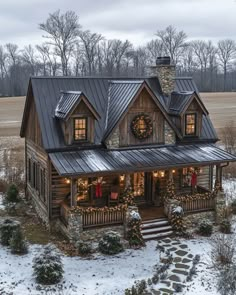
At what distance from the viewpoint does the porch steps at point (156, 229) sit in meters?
19.3

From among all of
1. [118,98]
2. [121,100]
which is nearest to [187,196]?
[121,100]

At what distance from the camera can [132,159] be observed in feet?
66.0

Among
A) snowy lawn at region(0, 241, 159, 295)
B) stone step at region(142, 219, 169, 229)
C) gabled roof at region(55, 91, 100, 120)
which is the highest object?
gabled roof at region(55, 91, 100, 120)

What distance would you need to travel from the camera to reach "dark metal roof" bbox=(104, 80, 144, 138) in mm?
20953

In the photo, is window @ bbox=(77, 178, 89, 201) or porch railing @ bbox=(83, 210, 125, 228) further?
window @ bbox=(77, 178, 89, 201)

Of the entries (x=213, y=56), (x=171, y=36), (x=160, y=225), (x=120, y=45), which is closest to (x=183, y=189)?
(x=160, y=225)

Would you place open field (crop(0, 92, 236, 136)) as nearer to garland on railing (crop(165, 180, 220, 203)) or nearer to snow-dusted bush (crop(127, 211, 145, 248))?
garland on railing (crop(165, 180, 220, 203))

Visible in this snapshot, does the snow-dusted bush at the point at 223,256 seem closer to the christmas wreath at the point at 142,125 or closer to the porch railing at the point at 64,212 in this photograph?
the porch railing at the point at 64,212

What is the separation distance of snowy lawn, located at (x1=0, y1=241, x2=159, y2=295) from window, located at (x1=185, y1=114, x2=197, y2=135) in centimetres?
744

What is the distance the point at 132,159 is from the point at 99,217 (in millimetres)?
3238

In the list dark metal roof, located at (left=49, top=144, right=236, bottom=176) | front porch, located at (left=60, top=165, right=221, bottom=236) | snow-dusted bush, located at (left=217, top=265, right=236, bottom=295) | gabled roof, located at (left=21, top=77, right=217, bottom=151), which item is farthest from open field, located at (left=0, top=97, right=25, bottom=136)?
snow-dusted bush, located at (left=217, top=265, right=236, bottom=295)

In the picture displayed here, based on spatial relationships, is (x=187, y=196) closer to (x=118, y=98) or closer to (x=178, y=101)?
(x=178, y=101)

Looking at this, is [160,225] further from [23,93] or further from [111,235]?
[23,93]

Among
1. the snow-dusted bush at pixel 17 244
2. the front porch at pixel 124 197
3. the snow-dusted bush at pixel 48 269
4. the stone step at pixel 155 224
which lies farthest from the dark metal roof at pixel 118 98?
the snow-dusted bush at pixel 48 269
